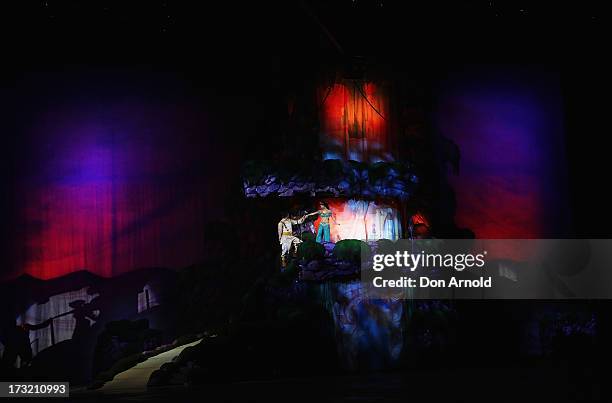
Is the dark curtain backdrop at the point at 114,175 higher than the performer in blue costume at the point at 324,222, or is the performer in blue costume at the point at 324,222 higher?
the dark curtain backdrop at the point at 114,175

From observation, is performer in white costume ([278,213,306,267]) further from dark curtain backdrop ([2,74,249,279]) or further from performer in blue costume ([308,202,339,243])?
dark curtain backdrop ([2,74,249,279])

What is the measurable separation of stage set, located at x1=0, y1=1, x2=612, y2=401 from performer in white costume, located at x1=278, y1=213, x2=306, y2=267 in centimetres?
7

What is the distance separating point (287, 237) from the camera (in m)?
20.8

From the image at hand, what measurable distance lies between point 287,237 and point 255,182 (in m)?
1.79

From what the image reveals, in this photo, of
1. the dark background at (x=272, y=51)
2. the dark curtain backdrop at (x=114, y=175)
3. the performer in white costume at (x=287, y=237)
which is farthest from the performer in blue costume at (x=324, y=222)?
the dark curtain backdrop at (x=114, y=175)

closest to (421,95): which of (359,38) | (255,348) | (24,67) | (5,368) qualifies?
(359,38)

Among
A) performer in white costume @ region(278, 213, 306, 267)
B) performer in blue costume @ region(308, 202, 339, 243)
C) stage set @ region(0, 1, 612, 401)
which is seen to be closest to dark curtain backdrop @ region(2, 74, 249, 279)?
stage set @ region(0, 1, 612, 401)

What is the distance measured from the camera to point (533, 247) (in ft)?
77.3

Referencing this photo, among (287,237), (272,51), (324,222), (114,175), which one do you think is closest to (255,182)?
(287,237)

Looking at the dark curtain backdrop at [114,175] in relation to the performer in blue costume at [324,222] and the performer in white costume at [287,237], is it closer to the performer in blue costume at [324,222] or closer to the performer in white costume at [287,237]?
the performer in white costume at [287,237]

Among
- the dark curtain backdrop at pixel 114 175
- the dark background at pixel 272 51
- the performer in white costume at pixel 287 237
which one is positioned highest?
the dark background at pixel 272 51

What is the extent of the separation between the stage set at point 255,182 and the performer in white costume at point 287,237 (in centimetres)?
7

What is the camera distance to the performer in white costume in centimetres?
2055

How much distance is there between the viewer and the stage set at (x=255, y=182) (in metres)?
20.8
